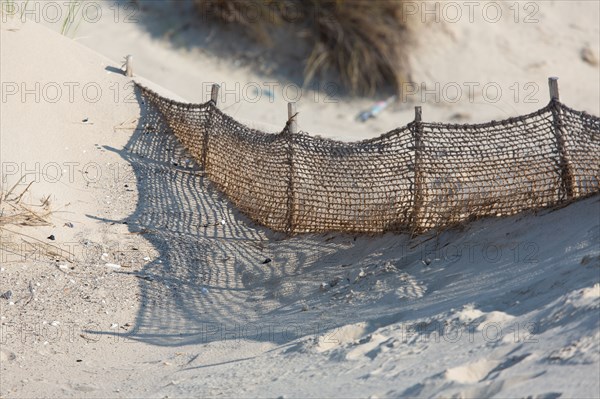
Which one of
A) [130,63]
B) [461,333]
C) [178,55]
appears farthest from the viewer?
[178,55]

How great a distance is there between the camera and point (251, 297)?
5.99 m

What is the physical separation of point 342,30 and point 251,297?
6504 mm

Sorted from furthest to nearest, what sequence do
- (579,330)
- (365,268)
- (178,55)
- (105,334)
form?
(178,55) < (365,268) < (105,334) < (579,330)

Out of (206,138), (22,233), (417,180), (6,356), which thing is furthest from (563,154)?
(22,233)

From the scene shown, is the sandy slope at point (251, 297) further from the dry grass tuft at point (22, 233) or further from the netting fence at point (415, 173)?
the netting fence at point (415, 173)

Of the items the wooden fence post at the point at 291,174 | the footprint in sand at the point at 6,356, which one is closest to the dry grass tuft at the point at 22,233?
the footprint in sand at the point at 6,356

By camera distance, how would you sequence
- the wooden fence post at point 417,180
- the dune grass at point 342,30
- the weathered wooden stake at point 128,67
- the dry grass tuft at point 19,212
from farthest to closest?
the dune grass at point 342,30 → the weathered wooden stake at point 128,67 → the dry grass tuft at point 19,212 → the wooden fence post at point 417,180

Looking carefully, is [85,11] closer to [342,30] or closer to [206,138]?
[342,30]

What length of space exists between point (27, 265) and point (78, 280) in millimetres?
346

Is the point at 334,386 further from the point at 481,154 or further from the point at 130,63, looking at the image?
the point at 130,63

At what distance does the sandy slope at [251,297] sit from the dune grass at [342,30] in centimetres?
435

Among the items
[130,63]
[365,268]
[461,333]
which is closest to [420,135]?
[365,268]

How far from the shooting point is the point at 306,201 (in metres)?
6.67

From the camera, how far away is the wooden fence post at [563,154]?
19.0ft
